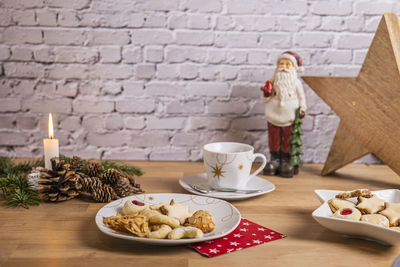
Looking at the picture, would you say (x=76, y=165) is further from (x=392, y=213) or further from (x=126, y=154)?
(x=392, y=213)

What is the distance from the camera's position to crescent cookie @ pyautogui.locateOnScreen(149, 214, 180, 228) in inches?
27.0

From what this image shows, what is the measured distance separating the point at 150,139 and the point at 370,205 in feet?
2.60

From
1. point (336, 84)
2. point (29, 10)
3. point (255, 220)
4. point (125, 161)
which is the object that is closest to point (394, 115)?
point (336, 84)

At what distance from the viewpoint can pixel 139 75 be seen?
130 centimetres

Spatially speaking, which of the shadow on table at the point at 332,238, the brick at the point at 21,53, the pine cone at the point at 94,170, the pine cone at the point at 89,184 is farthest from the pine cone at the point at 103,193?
the brick at the point at 21,53

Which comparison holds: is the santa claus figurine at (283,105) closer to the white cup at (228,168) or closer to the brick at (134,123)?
the white cup at (228,168)

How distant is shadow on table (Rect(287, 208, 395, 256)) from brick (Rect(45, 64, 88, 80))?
0.88 metres

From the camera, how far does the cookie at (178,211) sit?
730 millimetres

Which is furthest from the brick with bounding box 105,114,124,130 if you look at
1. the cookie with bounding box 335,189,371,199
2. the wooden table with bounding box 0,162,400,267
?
the cookie with bounding box 335,189,371,199

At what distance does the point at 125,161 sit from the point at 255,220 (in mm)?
660

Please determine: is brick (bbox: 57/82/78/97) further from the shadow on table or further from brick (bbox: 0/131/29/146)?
the shadow on table

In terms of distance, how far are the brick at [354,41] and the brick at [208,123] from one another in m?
0.48

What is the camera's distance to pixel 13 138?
131cm

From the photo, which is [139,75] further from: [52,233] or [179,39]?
[52,233]
